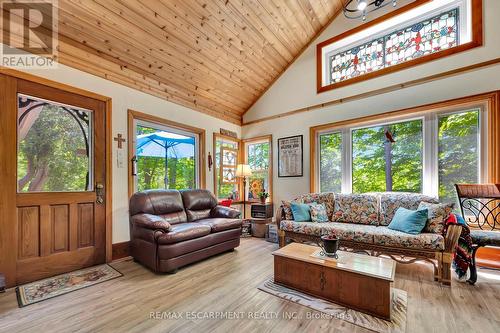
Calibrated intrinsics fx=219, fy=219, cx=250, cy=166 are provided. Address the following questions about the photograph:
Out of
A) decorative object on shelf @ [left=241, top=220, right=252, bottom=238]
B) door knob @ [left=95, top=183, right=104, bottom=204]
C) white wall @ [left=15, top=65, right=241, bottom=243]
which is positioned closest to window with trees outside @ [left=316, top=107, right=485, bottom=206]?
decorative object on shelf @ [left=241, top=220, right=252, bottom=238]

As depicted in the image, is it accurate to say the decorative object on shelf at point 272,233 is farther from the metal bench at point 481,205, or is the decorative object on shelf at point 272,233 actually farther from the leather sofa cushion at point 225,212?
the metal bench at point 481,205

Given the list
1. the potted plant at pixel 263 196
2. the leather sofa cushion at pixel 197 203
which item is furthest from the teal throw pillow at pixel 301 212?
the leather sofa cushion at pixel 197 203

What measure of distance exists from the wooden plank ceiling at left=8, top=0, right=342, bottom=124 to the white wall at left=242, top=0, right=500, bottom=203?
36cm

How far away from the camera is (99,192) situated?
9.86 feet

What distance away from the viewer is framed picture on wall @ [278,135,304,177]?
4.50m

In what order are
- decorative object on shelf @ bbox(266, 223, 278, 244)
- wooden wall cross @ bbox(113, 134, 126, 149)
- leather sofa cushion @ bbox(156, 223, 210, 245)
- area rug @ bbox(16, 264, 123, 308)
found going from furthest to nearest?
decorative object on shelf @ bbox(266, 223, 278, 244), wooden wall cross @ bbox(113, 134, 126, 149), leather sofa cushion @ bbox(156, 223, 210, 245), area rug @ bbox(16, 264, 123, 308)

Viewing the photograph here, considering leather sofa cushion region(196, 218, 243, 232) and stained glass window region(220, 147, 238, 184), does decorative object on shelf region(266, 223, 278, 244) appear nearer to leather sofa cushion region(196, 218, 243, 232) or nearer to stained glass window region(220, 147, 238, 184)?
leather sofa cushion region(196, 218, 243, 232)

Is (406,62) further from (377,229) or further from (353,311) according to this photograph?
(353,311)

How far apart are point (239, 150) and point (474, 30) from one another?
4.41m

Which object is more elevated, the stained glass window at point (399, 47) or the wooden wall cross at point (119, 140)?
the stained glass window at point (399, 47)

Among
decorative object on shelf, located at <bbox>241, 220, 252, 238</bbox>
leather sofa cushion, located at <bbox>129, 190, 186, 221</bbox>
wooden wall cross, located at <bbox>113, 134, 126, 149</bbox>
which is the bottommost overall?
decorative object on shelf, located at <bbox>241, 220, 252, 238</bbox>

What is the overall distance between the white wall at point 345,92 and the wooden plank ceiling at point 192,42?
A: 0.36 metres

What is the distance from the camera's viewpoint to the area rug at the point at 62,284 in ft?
6.98

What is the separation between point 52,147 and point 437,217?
4.78m
